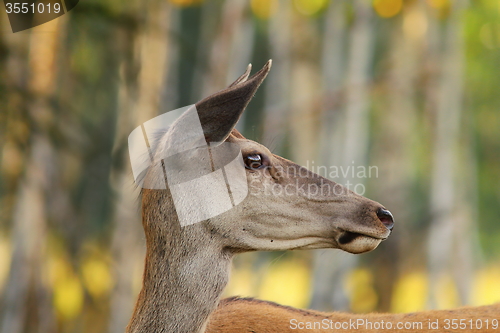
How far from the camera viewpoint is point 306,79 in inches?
750

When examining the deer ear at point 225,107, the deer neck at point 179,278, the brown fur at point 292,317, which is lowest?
the brown fur at point 292,317

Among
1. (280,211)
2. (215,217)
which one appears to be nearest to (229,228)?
(215,217)

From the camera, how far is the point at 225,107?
3227mm

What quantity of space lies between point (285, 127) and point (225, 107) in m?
10.5

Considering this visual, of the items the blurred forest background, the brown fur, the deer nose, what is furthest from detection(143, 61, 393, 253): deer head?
the blurred forest background

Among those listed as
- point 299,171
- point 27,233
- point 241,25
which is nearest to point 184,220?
point 299,171

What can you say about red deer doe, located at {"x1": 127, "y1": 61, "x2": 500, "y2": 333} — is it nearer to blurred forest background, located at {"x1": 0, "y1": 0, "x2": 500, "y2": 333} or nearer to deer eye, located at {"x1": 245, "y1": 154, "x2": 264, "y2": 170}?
deer eye, located at {"x1": 245, "y1": 154, "x2": 264, "y2": 170}

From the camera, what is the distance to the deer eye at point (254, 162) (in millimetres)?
3582

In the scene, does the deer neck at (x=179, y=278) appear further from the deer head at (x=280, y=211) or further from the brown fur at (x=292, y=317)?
the brown fur at (x=292, y=317)

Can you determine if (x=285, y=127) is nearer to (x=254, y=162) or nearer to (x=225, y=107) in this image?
(x=254, y=162)

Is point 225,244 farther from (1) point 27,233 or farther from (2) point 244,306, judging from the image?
(1) point 27,233

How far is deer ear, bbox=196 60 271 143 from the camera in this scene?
3156mm

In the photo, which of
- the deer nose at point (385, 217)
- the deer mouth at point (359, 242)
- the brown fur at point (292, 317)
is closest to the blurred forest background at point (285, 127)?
the brown fur at point (292, 317)

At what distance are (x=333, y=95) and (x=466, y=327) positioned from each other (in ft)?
37.8
